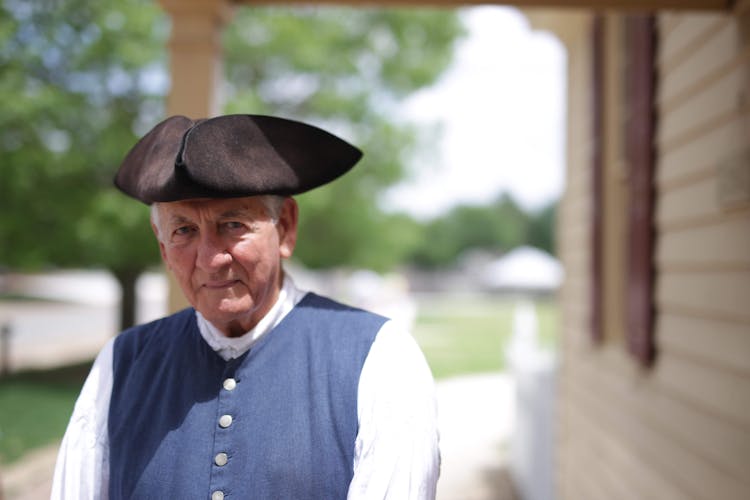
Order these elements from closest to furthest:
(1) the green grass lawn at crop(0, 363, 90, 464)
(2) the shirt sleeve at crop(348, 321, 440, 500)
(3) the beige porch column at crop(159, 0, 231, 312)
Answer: (2) the shirt sleeve at crop(348, 321, 440, 500) → (3) the beige porch column at crop(159, 0, 231, 312) → (1) the green grass lawn at crop(0, 363, 90, 464)

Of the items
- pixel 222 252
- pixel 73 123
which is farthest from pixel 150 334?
pixel 73 123

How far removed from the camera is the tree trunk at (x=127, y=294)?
11.8m

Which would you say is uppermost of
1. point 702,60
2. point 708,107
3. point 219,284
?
point 702,60

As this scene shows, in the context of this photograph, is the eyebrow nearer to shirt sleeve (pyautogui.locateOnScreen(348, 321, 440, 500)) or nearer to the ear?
the ear

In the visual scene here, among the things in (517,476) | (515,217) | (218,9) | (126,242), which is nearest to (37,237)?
(126,242)

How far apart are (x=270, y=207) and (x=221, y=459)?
21.3 inches

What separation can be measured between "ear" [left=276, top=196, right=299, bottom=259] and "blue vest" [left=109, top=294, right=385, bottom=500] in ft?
0.48

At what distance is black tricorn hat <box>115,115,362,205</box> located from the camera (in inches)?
60.4

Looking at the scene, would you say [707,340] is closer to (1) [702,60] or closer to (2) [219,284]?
(1) [702,60]

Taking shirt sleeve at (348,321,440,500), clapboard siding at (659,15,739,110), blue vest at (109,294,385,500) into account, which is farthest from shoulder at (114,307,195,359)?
clapboard siding at (659,15,739,110)

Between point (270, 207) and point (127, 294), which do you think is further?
point (127, 294)

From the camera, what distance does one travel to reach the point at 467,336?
29891mm

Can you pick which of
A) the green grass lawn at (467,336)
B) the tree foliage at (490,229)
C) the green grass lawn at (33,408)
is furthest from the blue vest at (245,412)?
the tree foliage at (490,229)

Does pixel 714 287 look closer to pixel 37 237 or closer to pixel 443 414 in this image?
pixel 37 237
